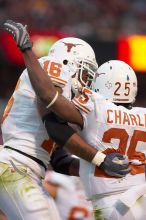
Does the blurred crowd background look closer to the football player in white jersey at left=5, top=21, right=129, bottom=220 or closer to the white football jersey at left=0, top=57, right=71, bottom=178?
the white football jersey at left=0, top=57, right=71, bottom=178

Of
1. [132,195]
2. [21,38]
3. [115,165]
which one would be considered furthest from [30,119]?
[132,195]

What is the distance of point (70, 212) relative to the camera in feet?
14.3

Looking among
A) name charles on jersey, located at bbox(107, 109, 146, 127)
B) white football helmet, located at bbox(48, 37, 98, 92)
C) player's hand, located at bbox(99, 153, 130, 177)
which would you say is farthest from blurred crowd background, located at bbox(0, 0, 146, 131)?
player's hand, located at bbox(99, 153, 130, 177)

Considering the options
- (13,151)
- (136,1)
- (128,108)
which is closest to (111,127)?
(128,108)

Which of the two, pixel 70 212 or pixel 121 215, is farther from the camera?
pixel 70 212

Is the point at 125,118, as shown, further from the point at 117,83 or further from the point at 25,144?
the point at 25,144

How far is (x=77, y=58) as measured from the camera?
451 centimetres

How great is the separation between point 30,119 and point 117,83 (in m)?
0.55

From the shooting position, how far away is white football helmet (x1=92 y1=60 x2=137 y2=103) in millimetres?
4223

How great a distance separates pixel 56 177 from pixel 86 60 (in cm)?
92

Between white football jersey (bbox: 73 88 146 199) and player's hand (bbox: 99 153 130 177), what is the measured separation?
50 mm

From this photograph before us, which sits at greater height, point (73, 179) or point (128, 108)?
point (128, 108)

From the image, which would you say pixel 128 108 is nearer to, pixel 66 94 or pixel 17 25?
pixel 66 94

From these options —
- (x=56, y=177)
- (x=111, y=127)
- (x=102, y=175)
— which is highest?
(x=111, y=127)
